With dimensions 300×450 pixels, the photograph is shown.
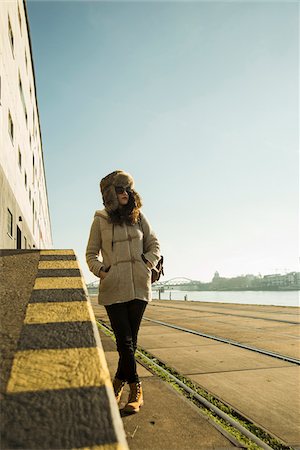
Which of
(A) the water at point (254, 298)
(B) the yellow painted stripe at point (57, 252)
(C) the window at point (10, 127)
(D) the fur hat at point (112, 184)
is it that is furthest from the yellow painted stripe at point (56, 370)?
(A) the water at point (254, 298)

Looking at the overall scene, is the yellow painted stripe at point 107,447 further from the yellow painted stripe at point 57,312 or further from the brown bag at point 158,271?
the brown bag at point 158,271

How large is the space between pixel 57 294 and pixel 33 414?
50.5 inches

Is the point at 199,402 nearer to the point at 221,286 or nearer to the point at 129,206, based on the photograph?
the point at 129,206

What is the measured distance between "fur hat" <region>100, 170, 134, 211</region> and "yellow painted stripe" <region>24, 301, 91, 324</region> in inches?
51.3

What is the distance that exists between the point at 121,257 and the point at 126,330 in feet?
2.06

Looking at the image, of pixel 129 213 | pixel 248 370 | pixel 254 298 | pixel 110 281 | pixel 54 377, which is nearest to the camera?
pixel 54 377

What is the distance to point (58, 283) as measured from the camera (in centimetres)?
275

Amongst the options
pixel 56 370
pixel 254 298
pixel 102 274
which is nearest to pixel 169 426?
pixel 102 274

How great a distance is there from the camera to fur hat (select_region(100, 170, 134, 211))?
339 centimetres

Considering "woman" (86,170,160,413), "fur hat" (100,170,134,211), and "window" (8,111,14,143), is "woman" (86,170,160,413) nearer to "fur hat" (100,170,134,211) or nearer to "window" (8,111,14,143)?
"fur hat" (100,170,134,211)

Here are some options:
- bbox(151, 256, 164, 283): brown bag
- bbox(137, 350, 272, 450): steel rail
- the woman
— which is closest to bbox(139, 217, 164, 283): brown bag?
bbox(151, 256, 164, 283): brown bag

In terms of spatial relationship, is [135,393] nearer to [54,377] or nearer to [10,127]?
[54,377]

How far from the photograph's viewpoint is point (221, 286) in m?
168

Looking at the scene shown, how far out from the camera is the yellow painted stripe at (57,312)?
195 centimetres
